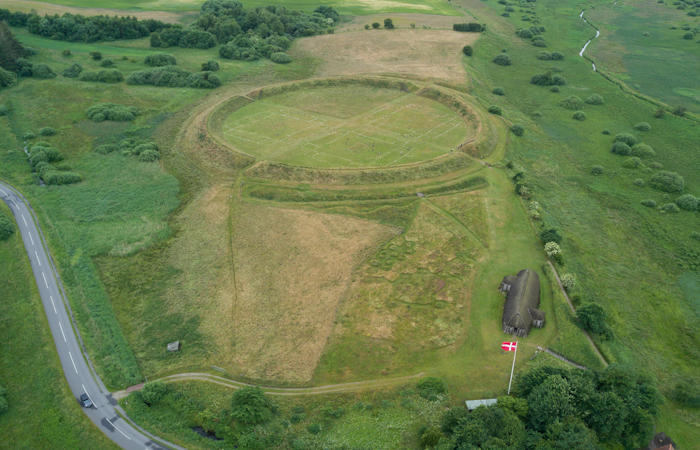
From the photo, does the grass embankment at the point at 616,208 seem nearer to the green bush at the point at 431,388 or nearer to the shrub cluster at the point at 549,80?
the shrub cluster at the point at 549,80

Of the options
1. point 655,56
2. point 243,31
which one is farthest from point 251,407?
point 655,56

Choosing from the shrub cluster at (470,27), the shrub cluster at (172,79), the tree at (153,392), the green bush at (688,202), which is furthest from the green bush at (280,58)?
the tree at (153,392)

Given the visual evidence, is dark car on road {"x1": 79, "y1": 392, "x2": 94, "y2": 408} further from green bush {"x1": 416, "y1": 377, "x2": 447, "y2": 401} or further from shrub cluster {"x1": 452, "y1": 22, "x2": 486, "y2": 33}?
shrub cluster {"x1": 452, "y1": 22, "x2": 486, "y2": 33}

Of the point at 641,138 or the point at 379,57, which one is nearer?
the point at 641,138

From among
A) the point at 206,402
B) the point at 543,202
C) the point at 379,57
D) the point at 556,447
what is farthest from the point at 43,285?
the point at 379,57

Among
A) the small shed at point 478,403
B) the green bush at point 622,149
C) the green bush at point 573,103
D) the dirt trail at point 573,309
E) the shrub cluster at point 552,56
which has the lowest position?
the small shed at point 478,403

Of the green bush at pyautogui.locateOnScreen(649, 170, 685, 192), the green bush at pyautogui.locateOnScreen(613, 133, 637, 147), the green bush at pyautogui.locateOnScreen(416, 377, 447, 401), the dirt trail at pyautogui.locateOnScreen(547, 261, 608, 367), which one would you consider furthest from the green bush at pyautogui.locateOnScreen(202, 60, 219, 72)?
the green bush at pyautogui.locateOnScreen(416, 377, 447, 401)

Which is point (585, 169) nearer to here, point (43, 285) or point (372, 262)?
point (372, 262)

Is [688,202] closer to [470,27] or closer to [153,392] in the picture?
[153,392]
